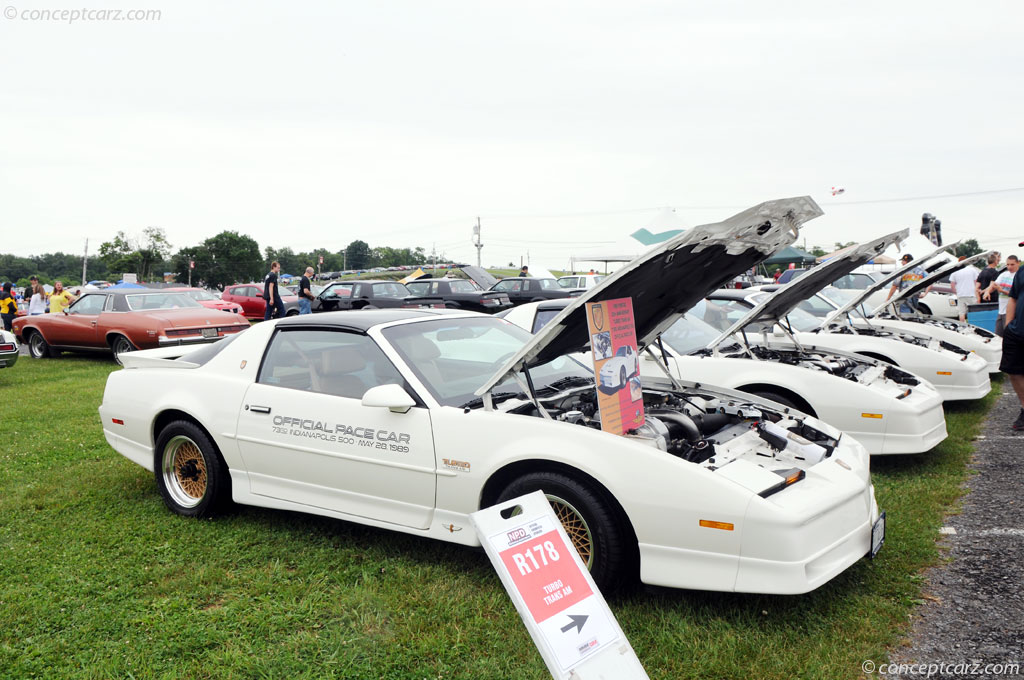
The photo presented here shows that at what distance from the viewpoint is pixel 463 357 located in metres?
4.30

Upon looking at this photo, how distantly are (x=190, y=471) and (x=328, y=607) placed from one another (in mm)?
1738

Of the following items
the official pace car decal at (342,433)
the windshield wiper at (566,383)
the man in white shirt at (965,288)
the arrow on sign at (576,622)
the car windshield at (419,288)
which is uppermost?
the car windshield at (419,288)

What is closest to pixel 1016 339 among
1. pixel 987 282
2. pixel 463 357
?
pixel 463 357

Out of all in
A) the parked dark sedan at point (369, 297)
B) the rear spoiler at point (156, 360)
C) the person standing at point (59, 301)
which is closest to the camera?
the rear spoiler at point (156, 360)

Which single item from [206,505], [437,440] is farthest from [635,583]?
[206,505]

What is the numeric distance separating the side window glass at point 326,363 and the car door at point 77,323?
32.5 ft

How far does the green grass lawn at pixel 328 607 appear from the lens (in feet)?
9.68

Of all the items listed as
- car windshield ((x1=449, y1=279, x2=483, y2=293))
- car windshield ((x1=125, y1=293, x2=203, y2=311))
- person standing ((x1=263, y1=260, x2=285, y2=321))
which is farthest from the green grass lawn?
car windshield ((x1=449, y1=279, x2=483, y2=293))

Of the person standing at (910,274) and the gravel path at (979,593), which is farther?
the person standing at (910,274)

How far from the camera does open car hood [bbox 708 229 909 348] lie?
226 inches

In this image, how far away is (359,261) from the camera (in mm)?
110875

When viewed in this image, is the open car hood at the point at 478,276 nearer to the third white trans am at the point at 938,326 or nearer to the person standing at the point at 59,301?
the person standing at the point at 59,301

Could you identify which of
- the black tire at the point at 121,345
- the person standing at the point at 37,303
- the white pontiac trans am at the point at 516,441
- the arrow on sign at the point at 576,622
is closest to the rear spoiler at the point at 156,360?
the white pontiac trans am at the point at 516,441

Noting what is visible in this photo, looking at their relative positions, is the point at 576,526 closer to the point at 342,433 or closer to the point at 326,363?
the point at 342,433
